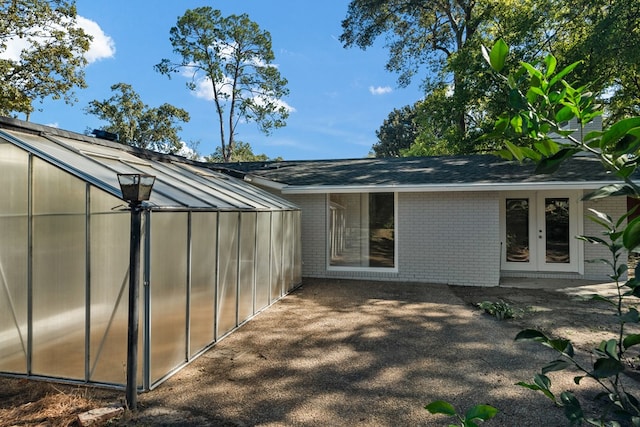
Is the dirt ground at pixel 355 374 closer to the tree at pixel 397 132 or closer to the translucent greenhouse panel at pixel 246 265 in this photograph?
the translucent greenhouse panel at pixel 246 265

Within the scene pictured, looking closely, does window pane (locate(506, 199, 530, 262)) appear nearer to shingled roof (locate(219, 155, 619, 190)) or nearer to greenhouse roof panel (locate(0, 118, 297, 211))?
shingled roof (locate(219, 155, 619, 190))

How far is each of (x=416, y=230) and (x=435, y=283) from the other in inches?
53.2

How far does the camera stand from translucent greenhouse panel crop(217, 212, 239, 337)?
5.60 meters

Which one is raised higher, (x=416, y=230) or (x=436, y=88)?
(x=436, y=88)

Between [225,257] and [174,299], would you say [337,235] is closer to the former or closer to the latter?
[225,257]

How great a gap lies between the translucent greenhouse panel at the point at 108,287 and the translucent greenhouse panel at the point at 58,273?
14 centimetres

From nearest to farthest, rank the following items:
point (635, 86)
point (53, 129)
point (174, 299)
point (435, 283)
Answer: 1. point (174, 299)
2. point (53, 129)
3. point (435, 283)
4. point (635, 86)

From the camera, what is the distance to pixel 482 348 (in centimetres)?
541

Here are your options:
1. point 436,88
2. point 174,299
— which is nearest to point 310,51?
point 436,88

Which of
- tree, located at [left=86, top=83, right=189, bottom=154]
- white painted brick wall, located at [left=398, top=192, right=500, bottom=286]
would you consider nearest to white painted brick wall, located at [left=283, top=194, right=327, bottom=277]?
white painted brick wall, located at [left=398, top=192, right=500, bottom=286]

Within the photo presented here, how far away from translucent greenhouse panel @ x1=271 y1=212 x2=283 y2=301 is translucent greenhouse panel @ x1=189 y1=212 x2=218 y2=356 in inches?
93.3

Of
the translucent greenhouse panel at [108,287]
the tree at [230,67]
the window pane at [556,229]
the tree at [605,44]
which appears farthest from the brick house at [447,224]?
the tree at [230,67]

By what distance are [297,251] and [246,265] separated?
3.04 meters

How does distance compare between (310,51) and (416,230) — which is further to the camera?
(310,51)
